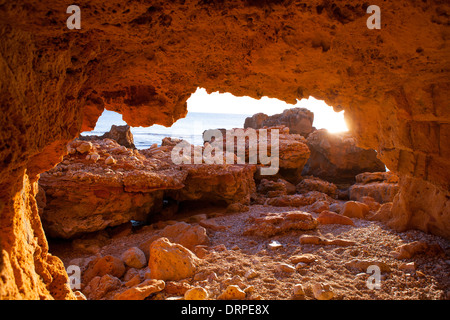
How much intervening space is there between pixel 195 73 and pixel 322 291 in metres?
2.40

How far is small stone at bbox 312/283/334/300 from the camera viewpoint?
2.24m

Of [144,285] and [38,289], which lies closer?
[38,289]

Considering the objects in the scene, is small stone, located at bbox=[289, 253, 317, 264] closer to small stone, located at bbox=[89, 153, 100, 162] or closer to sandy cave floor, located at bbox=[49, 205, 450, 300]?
sandy cave floor, located at bbox=[49, 205, 450, 300]

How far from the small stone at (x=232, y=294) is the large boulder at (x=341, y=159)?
7.98 metres

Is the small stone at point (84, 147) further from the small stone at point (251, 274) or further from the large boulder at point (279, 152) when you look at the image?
the large boulder at point (279, 152)

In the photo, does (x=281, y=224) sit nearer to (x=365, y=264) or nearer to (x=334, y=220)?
(x=334, y=220)

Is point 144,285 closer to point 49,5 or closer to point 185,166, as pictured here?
point 49,5

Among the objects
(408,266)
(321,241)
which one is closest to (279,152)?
(321,241)

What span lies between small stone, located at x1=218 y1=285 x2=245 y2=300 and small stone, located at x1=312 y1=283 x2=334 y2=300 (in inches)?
24.9

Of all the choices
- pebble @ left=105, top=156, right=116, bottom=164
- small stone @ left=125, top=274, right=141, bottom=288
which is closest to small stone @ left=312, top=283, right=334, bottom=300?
small stone @ left=125, top=274, right=141, bottom=288

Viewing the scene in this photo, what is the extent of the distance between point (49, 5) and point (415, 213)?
442cm

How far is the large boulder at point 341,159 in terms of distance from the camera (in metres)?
9.19
